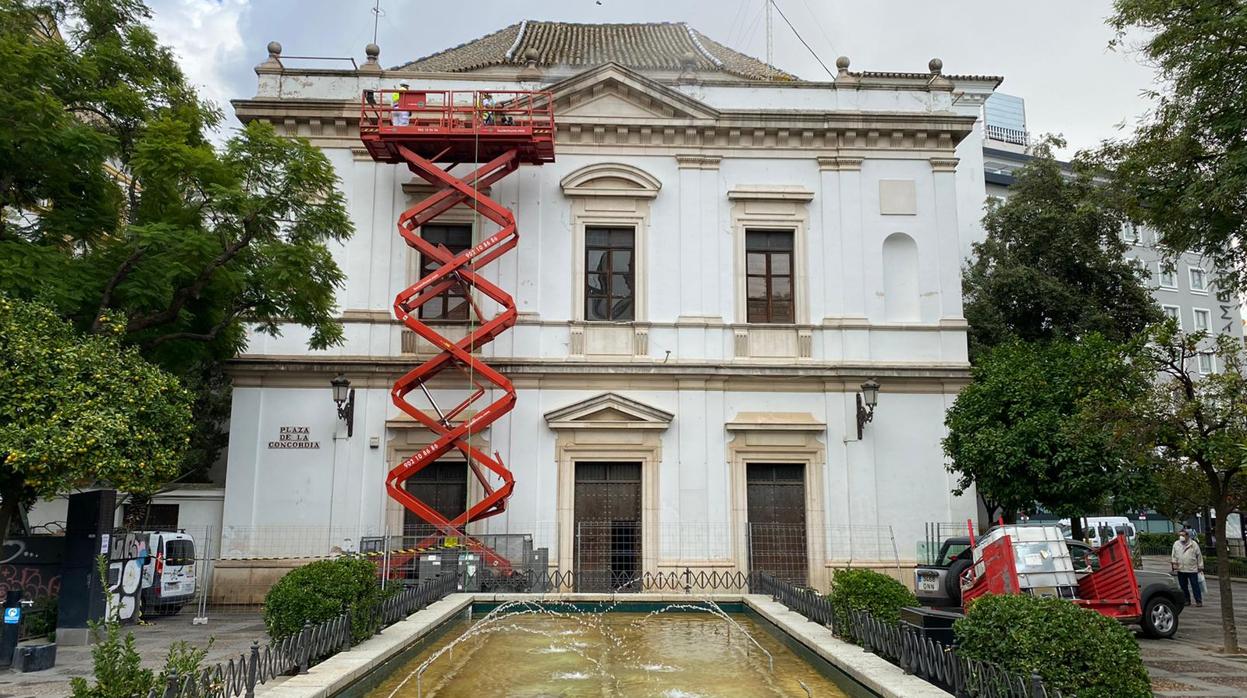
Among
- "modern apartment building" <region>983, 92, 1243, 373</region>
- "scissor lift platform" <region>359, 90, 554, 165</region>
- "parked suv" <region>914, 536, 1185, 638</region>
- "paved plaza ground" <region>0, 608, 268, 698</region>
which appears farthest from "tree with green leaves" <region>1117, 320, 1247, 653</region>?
"modern apartment building" <region>983, 92, 1243, 373</region>

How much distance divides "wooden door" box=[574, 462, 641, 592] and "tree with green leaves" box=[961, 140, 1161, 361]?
11.5 metres

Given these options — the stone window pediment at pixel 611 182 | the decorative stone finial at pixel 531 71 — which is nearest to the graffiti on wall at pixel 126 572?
the stone window pediment at pixel 611 182

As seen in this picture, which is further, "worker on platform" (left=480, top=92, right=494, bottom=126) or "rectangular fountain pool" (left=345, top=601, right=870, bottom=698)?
"worker on platform" (left=480, top=92, right=494, bottom=126)

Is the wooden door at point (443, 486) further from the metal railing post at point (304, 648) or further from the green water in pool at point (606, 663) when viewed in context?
the metal railing post at point (304, 648)

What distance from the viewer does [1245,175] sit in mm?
11625

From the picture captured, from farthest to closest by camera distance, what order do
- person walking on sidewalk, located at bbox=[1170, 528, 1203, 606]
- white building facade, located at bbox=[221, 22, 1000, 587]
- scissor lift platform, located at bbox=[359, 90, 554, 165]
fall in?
white building facade, located at bbox=[221, 22, 1000, 587] → scissor lift platform, located at bbox=[359, 90, 554, 165] → person walking on sidewalk, located at bbox=[1170, 528, 1203, 606]

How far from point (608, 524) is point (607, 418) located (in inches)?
90.8

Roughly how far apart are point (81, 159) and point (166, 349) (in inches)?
171

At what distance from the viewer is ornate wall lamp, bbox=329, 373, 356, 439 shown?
18078 mm

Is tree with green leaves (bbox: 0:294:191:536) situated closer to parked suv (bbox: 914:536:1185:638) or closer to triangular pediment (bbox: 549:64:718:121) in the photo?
triangular pediment (bbox: 549:64:718:121)

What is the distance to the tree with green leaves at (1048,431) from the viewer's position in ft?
46.2

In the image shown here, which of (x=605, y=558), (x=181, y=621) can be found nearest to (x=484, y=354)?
(x=605, y=558)

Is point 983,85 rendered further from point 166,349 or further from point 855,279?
point 166,349

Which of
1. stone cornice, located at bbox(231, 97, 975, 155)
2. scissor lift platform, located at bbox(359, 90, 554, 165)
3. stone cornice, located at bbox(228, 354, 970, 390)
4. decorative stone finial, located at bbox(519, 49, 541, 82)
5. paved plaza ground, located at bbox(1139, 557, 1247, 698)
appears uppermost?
decorative stone finial, located at bbox(519, 49, 541, 82)
